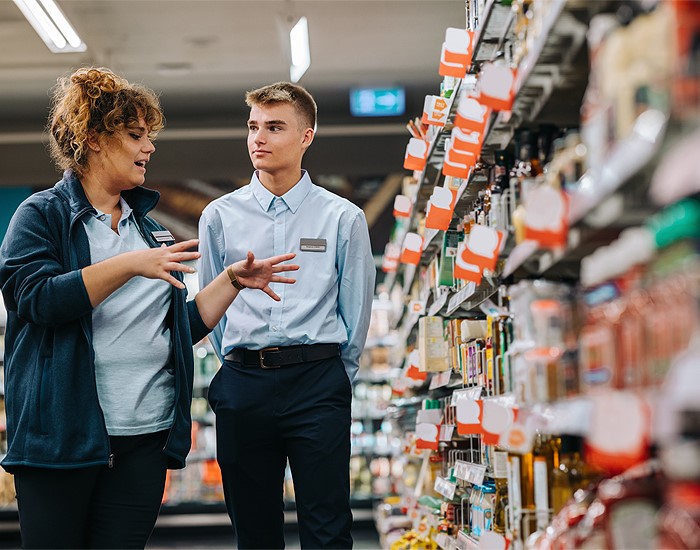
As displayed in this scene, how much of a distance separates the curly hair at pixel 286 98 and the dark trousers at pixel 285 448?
1.04 meters

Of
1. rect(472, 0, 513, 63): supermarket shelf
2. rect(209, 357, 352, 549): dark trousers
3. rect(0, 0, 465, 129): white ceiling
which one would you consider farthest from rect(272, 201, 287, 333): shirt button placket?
rect(0, 0, 465, 129): white ceiling

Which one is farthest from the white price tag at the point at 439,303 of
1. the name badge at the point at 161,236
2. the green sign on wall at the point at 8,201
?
the green sign on wall at the point at 8,201

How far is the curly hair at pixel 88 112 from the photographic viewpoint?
2.83 metres

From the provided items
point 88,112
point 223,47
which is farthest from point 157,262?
point 223,47

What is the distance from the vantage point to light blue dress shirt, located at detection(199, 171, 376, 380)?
11.2ft

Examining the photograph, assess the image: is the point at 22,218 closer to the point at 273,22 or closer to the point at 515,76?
the point at 515,76

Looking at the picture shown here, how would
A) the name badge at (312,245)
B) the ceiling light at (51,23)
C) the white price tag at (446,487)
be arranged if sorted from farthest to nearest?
the ceiling light at (51,23) < the white price tag at (446,487) < the name badge at (312,245)

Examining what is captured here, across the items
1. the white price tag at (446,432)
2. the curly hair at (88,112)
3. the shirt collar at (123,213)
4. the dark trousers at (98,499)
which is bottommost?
the dark trousers at (98,499)

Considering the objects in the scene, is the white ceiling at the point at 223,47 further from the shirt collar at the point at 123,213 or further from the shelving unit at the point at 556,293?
A: the shirt collar at the point at 123,213

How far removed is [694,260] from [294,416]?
2.06 metres

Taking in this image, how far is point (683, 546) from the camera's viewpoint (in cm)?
141

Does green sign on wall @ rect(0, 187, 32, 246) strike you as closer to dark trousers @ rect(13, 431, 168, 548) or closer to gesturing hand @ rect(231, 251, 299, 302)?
gesturing hand @ rect(231, 251, 299, 302)

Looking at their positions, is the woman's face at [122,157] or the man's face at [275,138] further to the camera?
the man's face at [275,138]

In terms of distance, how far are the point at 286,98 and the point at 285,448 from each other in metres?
1.34
